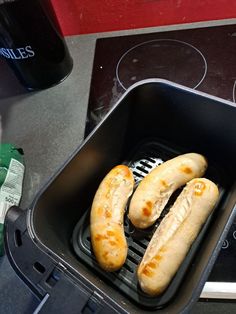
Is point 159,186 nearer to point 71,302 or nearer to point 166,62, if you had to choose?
point 71,302

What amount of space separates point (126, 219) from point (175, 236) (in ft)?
0.36

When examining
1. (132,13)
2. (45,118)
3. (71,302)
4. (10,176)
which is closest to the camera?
(71,302)

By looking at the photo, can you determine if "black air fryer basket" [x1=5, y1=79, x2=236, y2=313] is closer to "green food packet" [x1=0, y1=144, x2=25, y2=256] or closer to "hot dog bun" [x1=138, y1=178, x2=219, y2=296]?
"hot dog bun" [x1=138, y1=178, x2=219, y2=296]

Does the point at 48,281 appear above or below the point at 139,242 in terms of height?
above

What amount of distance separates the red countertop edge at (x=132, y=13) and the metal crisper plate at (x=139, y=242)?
43 centimetres

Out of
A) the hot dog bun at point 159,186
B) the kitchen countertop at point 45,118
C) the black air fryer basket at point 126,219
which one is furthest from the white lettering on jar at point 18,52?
the hot dog bun at point 159,186

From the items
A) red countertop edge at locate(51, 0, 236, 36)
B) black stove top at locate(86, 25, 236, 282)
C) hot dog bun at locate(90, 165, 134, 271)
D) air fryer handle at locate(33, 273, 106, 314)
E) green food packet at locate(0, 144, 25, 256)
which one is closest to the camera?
air fryer handle at locate(33, 273, 106, 314)

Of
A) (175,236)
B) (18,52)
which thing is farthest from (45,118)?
(175,236)

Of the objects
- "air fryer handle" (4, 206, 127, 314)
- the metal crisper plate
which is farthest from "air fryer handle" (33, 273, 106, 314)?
the metal crisper plate

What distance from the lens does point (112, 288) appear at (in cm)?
44

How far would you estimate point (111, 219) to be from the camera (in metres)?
0.46

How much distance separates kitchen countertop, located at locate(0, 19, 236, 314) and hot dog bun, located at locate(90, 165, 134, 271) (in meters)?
0.18

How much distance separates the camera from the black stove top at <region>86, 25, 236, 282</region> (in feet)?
2.30

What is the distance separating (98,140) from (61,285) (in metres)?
0.23
